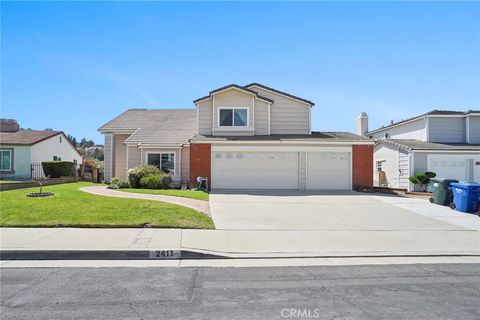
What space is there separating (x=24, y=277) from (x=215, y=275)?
10.7 ft

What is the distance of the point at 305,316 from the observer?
455cm

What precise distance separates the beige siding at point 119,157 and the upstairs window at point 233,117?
735cm

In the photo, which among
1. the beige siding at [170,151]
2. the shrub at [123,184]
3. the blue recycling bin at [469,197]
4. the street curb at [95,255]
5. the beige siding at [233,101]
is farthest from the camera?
the beige siding at [233,101]

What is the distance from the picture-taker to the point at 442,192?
50.5 ft

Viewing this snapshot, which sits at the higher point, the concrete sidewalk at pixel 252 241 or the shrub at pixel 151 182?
the shrub at pixel 151 182

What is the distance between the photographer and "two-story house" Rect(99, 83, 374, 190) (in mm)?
19625

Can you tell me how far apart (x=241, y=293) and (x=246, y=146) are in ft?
47.8

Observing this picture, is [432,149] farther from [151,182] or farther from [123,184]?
[123,184]

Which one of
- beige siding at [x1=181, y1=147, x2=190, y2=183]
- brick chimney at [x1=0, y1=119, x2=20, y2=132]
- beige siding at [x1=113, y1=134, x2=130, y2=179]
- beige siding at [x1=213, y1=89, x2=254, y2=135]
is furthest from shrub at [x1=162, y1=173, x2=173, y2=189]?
brick chimney at [x1=0, y1=119, x2=20, y2=132]

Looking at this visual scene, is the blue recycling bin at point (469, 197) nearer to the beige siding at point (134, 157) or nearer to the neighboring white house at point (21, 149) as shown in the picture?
the beige siding at point (134, 157)

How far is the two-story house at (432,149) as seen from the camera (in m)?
22.2

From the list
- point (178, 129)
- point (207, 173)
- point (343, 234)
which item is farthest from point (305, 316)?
point (178, 129)

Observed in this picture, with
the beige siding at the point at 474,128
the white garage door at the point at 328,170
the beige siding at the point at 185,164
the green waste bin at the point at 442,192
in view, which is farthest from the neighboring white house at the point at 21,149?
the beige siding at the point at 474,128

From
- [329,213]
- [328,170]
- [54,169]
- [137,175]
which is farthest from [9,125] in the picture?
[329,213]
